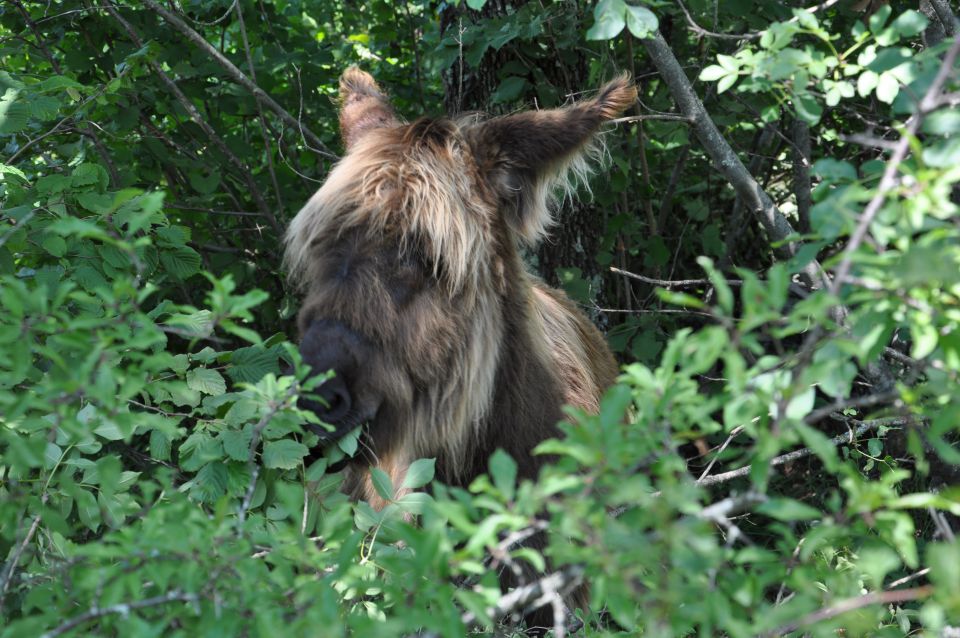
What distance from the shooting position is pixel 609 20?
9.44ft

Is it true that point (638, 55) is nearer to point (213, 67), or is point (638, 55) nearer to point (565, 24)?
point (565, 24)

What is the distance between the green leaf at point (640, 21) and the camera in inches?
116

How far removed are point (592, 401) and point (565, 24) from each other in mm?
1989

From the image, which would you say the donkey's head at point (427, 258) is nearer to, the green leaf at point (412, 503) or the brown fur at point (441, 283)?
the brown fur at point (441, 283)

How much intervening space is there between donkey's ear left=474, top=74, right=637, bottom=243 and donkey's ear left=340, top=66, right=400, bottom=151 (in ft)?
2.78

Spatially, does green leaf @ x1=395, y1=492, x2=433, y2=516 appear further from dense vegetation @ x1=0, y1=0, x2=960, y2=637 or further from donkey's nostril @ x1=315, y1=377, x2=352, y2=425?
donkey's nostril @ x1=315, y1=377, x2=352, y2=425

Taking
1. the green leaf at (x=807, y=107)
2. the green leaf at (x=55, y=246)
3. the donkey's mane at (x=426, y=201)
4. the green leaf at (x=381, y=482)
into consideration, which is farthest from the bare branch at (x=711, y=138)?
the green leaf at (x=55, y=246)

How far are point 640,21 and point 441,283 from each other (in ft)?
3.64

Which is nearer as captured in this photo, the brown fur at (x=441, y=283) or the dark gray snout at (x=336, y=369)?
the dark gray snout at (x=336, y=369)

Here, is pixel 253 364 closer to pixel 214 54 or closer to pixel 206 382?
pixel 206 382

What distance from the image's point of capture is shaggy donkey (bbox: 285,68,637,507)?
2.99 meters

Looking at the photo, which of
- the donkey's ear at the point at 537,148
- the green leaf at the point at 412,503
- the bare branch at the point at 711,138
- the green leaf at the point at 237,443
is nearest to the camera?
the green leaf at the point at 412,503

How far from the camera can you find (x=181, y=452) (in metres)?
2.91

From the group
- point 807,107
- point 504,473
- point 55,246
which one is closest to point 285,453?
point 55,246
